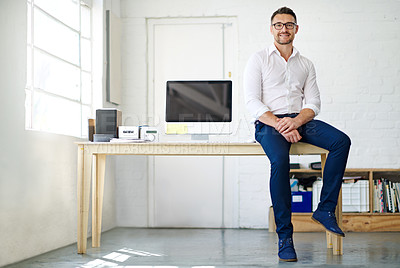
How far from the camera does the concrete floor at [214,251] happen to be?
299cm

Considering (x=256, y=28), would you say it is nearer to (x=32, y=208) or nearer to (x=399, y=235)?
(x=399, y=235)

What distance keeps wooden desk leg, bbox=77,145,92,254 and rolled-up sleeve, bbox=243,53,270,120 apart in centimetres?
108

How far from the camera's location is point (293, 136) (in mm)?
3121

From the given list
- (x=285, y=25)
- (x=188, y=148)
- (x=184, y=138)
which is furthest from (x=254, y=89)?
(x=184, y=138)

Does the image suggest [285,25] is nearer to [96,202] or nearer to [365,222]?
[96,202]

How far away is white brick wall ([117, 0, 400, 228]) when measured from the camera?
15.9 feet

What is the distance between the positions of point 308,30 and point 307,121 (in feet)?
6.30

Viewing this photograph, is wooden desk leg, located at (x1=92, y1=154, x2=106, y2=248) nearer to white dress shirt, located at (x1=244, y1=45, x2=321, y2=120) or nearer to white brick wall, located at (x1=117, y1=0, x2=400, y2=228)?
white dress shirt, located at (x1=244, y1=45, x2=321, y2=120)

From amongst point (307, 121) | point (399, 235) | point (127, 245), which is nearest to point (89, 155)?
point (127, 245)

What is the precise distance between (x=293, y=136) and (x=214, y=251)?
0.94 meters

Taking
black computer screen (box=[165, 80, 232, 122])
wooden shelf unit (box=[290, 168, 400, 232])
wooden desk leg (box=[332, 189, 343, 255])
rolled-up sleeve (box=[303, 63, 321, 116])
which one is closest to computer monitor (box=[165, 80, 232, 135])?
black computer screen (box=[165, 80, 232, 122])

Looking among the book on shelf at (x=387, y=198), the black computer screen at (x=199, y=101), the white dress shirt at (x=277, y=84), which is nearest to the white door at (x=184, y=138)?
the black computer screen at (x=199, y=101)

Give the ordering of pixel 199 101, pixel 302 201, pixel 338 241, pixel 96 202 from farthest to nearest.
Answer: pixel 302 201 < pixel 199 101 < pixel 96 202 < pixel 338 241

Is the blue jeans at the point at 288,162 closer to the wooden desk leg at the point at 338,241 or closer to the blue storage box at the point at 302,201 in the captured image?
the wooden desk leg at the point at 338,241
